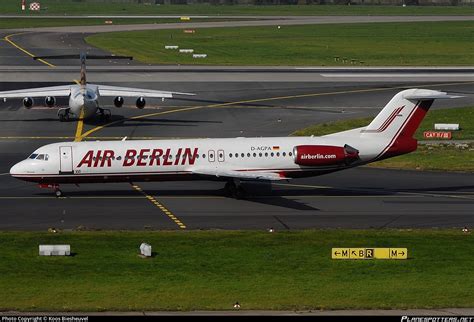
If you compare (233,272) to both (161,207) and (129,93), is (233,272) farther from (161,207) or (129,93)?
(129,93)

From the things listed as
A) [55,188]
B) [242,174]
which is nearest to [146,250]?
[242,174]

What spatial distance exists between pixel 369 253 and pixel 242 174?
44.4 ft

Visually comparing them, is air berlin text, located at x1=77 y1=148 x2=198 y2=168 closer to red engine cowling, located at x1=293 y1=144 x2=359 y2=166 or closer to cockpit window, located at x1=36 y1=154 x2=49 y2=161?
cockpit window, located at x1=36 y1=154 x2=49 y2=161

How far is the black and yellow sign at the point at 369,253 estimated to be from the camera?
39656 mm

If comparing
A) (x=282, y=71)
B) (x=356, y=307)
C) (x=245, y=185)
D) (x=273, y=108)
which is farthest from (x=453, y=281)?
(x=282, y=71)

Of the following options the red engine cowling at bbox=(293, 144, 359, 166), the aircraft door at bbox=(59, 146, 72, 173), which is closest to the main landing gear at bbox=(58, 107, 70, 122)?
the aircraft door at bbox=(59, 146, 72, 173)

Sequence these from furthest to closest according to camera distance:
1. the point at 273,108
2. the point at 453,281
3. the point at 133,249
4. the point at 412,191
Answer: the point at 273,108, the point at 412,191, the point at 133,249, the point at 453,281

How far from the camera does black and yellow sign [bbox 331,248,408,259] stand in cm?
3966

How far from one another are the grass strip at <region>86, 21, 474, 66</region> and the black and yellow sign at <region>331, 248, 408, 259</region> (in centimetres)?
8315

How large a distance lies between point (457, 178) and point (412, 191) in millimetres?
4949

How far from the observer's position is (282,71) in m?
114

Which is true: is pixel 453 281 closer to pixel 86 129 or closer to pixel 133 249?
Result: pixel 133 249

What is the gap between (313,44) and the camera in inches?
5684

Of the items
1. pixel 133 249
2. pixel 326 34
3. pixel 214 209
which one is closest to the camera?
pixel 133 249
